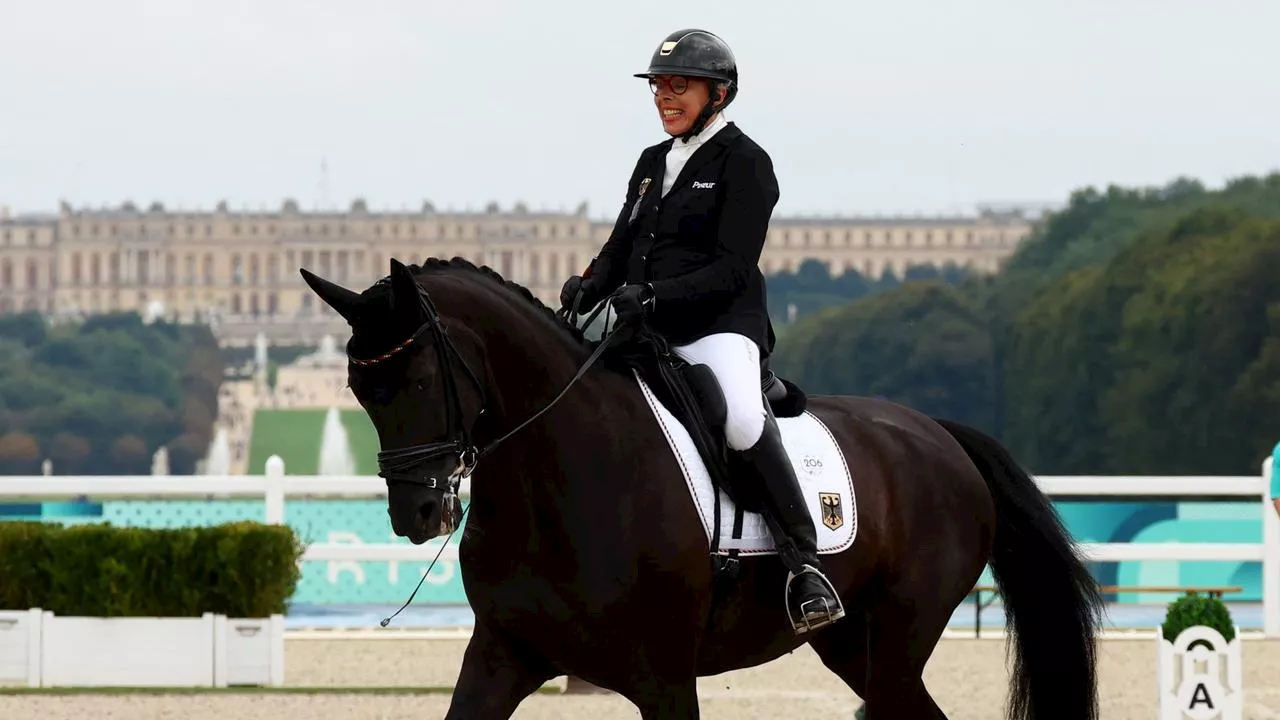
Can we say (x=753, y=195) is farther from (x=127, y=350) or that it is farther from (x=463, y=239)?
(x=463, y=239)

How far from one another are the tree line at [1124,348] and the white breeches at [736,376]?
1511 inches

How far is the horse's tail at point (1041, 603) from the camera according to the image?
685cm

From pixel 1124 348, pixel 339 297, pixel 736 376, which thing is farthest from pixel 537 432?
pixel 1124 348

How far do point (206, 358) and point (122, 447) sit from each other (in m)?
17.2

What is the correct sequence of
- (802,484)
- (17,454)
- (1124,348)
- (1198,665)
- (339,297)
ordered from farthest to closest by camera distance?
1. (17,454)
2. (1124,348)
3. (1198,665)
4. (802,484)
5. (339,297)

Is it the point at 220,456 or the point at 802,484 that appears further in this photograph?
the point at 220,456

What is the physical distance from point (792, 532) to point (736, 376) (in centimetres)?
42

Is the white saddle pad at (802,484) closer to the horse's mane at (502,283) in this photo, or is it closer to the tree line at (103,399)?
the horse's mane at (502,283)

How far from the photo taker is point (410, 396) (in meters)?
5.24

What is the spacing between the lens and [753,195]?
230 inches

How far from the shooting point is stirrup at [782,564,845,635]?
5824mm

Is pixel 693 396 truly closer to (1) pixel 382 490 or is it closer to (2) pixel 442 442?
(2) pixel 442 442

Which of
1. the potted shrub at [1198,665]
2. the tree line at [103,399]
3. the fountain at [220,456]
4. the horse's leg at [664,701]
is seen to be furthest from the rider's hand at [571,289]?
the tree line at [103,399]

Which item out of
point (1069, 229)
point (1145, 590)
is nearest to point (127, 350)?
point (1069, 229)
